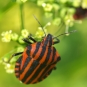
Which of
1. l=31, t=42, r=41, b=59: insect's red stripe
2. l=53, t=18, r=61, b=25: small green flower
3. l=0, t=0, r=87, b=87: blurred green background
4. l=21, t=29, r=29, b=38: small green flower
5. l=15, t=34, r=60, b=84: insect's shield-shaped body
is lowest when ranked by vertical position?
l=0, t=0, r=87, b=87: blurred green background

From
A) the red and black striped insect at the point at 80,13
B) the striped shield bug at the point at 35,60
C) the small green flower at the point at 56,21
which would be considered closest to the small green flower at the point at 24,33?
the striped shield bug at the point at 35,60

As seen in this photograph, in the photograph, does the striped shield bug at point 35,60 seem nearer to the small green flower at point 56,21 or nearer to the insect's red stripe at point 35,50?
the insect's red stripe at point 35,50

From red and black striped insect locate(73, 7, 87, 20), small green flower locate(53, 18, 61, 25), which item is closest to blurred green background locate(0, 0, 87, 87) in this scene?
red and black striped insect locate(73, 7, 87, 20)

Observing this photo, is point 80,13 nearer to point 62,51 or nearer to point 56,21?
point 62,51

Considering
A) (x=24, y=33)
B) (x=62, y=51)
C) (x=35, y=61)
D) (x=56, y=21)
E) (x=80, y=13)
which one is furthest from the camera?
(x=62, y=51)

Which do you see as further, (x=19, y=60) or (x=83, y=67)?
(x=83, y=67)

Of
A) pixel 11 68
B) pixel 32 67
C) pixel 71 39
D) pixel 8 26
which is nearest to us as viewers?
pixel 32 67

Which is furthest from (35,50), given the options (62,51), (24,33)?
(62,51)

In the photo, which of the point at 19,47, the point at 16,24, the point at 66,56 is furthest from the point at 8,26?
the point at 19,47

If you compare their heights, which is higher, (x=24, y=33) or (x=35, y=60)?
(x=24, y=33)

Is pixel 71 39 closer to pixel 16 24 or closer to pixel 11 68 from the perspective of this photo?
pixel 16 24

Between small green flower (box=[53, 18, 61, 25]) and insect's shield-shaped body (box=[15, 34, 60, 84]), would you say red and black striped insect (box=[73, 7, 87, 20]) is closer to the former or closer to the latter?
small green flower (box=[53, 18, 61, 25])
